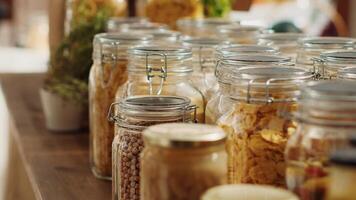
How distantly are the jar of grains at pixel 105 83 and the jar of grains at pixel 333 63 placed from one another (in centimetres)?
31

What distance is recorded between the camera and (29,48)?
4.11 meters

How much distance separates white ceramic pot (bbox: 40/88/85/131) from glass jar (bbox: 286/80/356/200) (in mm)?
849

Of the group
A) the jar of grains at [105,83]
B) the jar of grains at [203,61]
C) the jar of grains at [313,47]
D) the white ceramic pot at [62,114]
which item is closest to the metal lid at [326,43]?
the jar of grains at [313,47]

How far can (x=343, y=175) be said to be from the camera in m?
0.52

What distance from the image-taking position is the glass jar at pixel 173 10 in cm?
162

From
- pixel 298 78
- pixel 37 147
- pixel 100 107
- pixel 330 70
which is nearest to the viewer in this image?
pixel 298 78

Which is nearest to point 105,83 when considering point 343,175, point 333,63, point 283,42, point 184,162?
point 283,42

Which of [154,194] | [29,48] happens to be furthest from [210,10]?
[29,48]

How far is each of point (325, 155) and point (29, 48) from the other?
12.0 feet

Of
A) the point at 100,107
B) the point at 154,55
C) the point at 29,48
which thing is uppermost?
the point at 154,55

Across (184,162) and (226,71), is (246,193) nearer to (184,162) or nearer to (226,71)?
(184,162)

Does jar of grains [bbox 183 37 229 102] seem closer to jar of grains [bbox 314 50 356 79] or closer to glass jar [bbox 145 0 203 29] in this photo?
jar of grains [bbox 314 50 356 79]

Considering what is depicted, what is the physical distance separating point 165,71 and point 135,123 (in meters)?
0.15

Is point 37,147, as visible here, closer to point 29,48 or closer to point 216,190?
point 216,190
